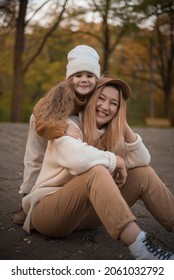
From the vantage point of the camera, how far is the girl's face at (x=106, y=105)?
242 cm

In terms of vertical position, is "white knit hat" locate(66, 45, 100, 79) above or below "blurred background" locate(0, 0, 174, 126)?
below

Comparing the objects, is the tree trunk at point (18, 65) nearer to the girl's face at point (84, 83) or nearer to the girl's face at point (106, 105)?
the girl's face at point (84, 83)

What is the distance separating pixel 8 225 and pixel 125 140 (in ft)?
3.30

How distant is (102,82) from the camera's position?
96.6 inches

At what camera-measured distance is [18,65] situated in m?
11.4

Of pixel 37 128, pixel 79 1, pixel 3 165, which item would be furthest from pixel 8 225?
pixel 79 1

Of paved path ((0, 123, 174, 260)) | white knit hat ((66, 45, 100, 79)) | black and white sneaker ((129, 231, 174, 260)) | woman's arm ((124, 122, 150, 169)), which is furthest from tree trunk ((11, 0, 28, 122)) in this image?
black and white sneaker ((129, 231, 174, 260))

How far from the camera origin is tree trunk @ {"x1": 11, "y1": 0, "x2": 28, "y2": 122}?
1114 centimetres

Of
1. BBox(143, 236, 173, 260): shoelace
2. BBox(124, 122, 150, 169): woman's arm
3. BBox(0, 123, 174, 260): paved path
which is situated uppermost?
BBox(124, 122, 150, 169): woman's arm

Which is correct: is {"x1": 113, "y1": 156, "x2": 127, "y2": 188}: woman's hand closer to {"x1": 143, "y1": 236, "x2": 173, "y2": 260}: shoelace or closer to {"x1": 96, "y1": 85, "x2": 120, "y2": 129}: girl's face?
{"x1": 96, "y1": 85, "x2": 120, "y2": 129}: girl's face

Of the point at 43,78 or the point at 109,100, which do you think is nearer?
the point at 109,100

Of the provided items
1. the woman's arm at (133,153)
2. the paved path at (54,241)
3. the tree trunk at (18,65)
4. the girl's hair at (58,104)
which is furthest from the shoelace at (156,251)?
the tree trunk at (18,65)

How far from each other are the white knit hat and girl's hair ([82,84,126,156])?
169 millimetres
